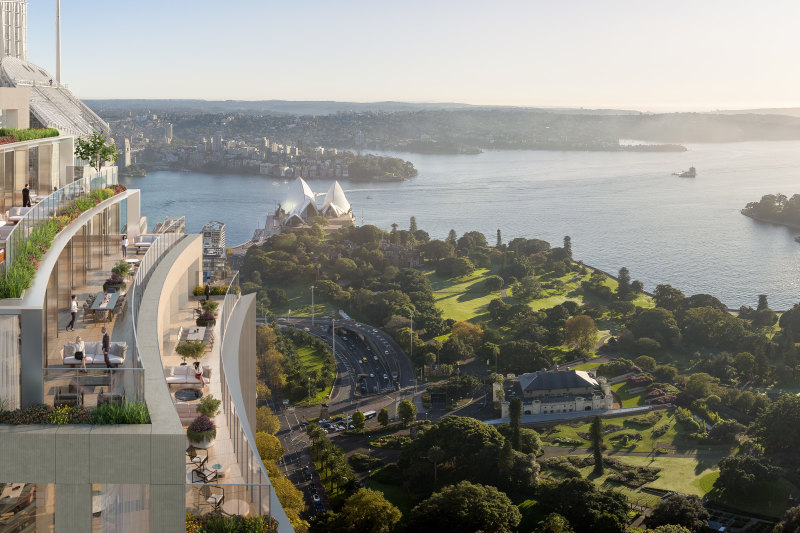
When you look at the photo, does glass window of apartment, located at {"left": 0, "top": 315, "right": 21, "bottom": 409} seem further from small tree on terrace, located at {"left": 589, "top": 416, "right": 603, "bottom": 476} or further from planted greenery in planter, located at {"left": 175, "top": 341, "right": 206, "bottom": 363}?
small tree on terrace, located at {"left": 589, "top": 416, "right": 603, "bottom": 476}

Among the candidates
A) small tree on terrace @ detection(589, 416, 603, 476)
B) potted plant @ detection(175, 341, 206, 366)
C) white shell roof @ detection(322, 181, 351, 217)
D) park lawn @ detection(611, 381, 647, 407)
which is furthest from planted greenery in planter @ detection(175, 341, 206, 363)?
white shell roof @ detection(322, 181, 351, 217)

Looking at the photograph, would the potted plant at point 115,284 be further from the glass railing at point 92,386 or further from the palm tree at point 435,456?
the palm tree at point 435,456

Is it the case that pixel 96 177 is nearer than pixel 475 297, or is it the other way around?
pixel 96 177

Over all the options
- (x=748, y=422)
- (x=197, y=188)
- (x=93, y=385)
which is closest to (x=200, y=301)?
(x=93, y=385)

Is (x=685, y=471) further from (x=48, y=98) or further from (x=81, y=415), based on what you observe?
(x=81, y=415)

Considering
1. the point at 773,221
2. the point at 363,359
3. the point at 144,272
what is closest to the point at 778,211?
the point at 773,221

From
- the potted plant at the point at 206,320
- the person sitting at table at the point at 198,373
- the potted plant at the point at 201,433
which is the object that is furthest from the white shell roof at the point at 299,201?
the potted plant at the point at 201,433

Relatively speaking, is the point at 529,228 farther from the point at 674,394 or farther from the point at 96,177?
the point at 96,177
